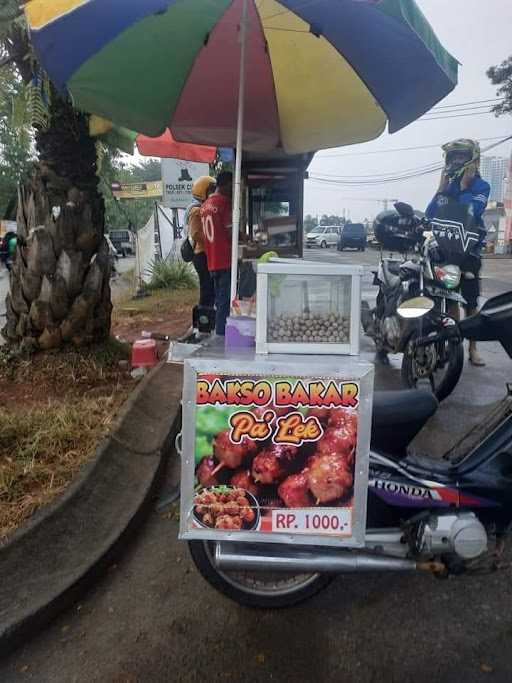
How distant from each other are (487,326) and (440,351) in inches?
71.2

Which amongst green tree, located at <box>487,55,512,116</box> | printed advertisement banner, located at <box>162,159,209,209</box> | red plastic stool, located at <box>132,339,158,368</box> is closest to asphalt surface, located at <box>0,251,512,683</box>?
red plastic stool, located at <box>132,339,158,368</box>

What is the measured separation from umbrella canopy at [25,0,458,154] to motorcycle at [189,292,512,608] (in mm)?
1491

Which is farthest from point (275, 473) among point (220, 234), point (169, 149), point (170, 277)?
point (170, 277)

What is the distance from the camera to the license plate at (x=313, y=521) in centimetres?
182

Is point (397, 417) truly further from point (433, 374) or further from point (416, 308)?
point (433, 374)

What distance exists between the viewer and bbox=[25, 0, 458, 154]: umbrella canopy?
2.35m

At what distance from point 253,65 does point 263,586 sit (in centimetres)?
343

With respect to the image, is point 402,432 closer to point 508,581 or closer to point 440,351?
point 508,581

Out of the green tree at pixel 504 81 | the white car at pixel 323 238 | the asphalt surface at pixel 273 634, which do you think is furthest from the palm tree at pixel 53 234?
the white car at pixel 323 238

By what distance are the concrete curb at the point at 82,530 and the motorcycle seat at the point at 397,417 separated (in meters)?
1.41

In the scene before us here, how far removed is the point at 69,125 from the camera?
3992 mm

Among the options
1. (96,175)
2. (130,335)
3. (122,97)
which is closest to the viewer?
(122,97)

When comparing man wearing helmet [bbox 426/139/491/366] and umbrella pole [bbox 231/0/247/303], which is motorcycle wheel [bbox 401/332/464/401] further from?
umbrella pole [bbox 231/0/247/303]

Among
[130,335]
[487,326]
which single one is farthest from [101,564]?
[130,335]
